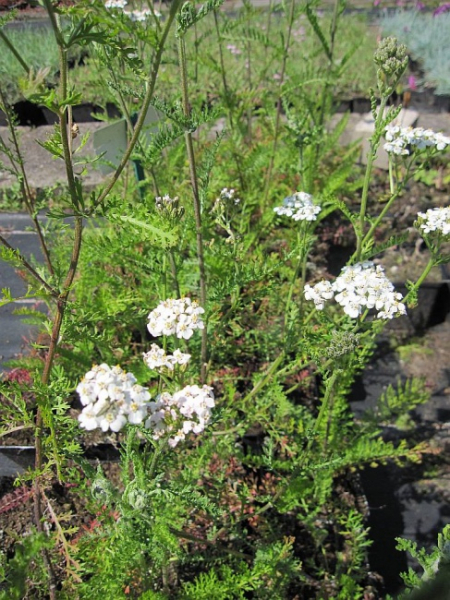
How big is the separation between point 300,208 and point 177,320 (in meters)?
0.80

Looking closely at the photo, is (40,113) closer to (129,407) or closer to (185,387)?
(185,387)

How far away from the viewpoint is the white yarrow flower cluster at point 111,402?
3.31 ft

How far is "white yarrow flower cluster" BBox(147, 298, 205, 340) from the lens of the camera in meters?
1.31

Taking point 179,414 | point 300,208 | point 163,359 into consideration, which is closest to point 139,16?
point 300,208

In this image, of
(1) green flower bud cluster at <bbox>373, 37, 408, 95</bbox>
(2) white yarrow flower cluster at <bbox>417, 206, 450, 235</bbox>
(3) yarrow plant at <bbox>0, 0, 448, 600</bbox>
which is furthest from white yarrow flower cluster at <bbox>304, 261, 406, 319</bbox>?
(1) green flower bud cluster at <bbox>373, 37, 408, 95</bbox>

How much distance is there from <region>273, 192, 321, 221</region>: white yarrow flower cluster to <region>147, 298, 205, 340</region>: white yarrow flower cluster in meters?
0.68

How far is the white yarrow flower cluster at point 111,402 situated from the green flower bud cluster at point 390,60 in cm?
115

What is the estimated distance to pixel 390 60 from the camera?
1.54 metres

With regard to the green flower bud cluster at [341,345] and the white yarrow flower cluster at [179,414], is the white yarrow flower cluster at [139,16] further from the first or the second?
the white yarrow flower cluster at [179,414]

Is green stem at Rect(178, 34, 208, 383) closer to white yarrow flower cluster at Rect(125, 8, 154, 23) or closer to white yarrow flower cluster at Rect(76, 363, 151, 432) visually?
white yarrow flower cluster at Rect(76, 363, 151, 432)

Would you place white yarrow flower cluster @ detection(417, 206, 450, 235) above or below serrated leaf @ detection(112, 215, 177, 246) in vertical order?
below

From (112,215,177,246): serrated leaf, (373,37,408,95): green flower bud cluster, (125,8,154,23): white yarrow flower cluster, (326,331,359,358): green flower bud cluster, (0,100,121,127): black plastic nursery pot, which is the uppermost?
(125,8,154,23): white yarrow flower cluster

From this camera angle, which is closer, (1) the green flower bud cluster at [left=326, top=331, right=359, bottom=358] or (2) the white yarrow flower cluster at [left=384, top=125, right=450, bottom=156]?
(1) the green flower bud cluster at [left=326, top=331, right=359, bottom=358]

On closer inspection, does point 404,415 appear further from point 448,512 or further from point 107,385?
point 107,385
